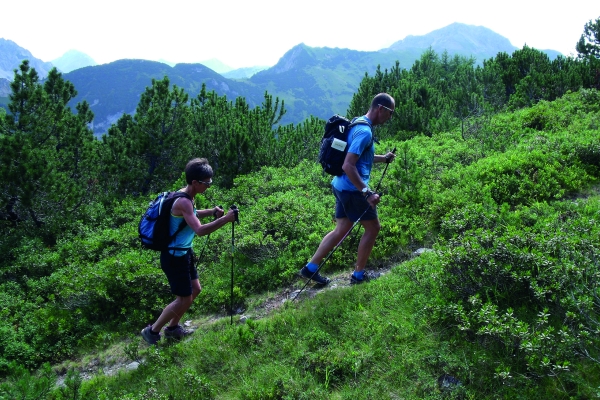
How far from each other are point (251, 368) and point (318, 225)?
3602mm

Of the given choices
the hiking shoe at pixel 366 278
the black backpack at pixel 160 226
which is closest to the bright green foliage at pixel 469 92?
the hiking shoe at pixel 366 278

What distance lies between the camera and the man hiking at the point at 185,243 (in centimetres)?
412

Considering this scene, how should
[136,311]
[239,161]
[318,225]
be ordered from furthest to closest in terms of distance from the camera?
[239,161], [318,225], [136,311]

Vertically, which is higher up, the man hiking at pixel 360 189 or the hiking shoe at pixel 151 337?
the man hiking at pixel 360 189

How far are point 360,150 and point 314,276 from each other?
200 centimetres

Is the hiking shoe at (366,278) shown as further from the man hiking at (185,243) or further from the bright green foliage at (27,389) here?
the bright green foliage at (27,389)

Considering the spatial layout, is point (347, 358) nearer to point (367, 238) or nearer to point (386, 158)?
point (367, 238)

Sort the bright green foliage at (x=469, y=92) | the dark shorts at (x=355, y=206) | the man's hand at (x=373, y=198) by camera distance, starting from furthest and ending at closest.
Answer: the bright green foliage at (x=469, y=92) < the dark shorts at (x=355, y=206) < the man's hand at (x=373, y=198)

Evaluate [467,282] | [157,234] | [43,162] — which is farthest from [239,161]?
[467,282]

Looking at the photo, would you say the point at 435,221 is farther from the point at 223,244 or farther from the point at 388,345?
the point at 223,244

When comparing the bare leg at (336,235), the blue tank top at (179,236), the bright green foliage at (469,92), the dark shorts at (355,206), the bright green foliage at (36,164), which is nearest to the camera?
the blue tank top at (179,236)

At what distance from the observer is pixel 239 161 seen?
13625 mm

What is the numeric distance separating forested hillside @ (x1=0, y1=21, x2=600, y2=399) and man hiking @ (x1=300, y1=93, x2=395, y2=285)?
532 mm

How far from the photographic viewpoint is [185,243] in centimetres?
439
